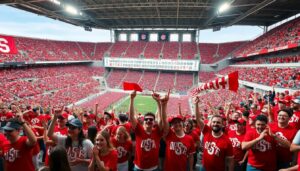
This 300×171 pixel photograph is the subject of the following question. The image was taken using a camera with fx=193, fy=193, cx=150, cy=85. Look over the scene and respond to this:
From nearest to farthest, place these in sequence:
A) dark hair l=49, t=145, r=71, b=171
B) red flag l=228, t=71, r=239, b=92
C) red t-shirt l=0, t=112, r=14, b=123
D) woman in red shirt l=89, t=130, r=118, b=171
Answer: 1. dark hair l=49, t=145, r=71, b=171
2. woman in red shirt l=89, t=130, r=118, b=171
3. red t-shirt l=0, t=112, r=14, b=123
4. red flag l=228, t=71, r=239, b=92

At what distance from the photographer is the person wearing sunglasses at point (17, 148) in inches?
124

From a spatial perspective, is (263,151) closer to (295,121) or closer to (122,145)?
(295,121)

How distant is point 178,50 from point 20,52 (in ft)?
113

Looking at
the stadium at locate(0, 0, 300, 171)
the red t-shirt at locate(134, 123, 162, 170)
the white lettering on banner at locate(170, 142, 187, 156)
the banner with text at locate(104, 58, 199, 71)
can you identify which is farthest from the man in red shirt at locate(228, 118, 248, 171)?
the banner with text at locate(104, 58, 199, 71)

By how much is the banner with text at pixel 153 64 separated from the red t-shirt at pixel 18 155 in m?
44.3

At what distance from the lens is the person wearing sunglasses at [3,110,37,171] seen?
3.14 metres

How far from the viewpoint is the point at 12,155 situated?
329 centimetres

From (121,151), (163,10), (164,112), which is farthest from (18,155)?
(163,10)

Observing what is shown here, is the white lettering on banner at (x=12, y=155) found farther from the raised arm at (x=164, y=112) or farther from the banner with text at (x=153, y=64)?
the banner with text at (x=153, y=64)

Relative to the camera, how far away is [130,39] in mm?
55406

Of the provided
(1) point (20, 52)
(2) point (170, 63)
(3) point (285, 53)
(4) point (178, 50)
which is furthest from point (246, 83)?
(1) point (20, 52)

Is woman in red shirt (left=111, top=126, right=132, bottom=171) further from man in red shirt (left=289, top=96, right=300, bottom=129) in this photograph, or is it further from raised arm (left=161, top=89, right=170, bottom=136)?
man in red shirt (left=289, top=96, right=300, bottom=129)

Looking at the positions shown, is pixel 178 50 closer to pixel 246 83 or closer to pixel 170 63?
pixel 170 63

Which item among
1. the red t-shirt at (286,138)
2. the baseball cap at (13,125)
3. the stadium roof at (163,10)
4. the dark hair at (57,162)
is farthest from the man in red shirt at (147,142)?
the stadium roof at (163,10)
